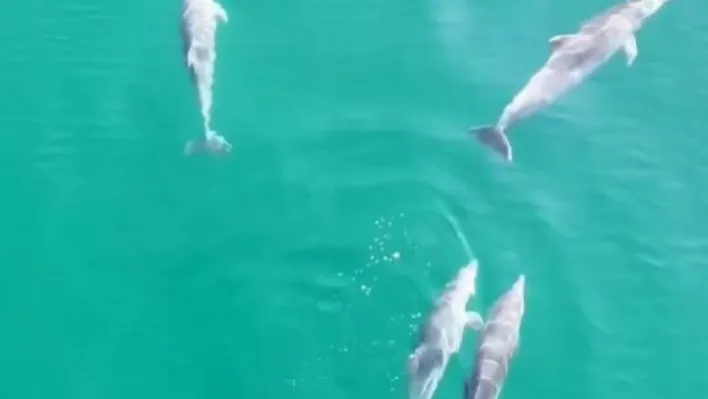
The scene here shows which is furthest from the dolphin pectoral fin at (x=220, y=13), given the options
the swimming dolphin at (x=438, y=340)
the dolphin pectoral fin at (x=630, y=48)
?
the dolphin pectoral fin at (x=630, y=48)

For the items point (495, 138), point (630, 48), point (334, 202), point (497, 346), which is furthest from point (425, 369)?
point (630, 48)

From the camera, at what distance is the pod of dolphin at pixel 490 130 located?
47.0 ft

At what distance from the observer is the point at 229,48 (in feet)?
63.3

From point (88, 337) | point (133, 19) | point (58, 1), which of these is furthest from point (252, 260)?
point (58, 1)

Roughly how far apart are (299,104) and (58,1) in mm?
5398

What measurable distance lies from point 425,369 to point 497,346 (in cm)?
105

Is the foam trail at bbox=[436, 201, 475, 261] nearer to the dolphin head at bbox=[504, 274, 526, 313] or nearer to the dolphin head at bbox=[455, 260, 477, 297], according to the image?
the dolphin head at bbox=[455, 260, 477, 297]

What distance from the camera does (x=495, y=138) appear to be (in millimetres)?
16688

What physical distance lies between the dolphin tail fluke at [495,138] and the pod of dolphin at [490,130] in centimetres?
2

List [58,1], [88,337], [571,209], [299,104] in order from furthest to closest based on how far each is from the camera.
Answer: [58,1], [299,104], [571,209], [88,337]

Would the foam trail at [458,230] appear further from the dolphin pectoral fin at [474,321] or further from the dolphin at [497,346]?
the dolphin pectoral fin at [474,321]

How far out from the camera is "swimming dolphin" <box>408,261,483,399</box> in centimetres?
1434

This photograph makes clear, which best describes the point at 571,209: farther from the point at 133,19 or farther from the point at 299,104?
the point at 133,19

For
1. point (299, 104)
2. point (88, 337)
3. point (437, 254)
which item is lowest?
point (88, 337)
